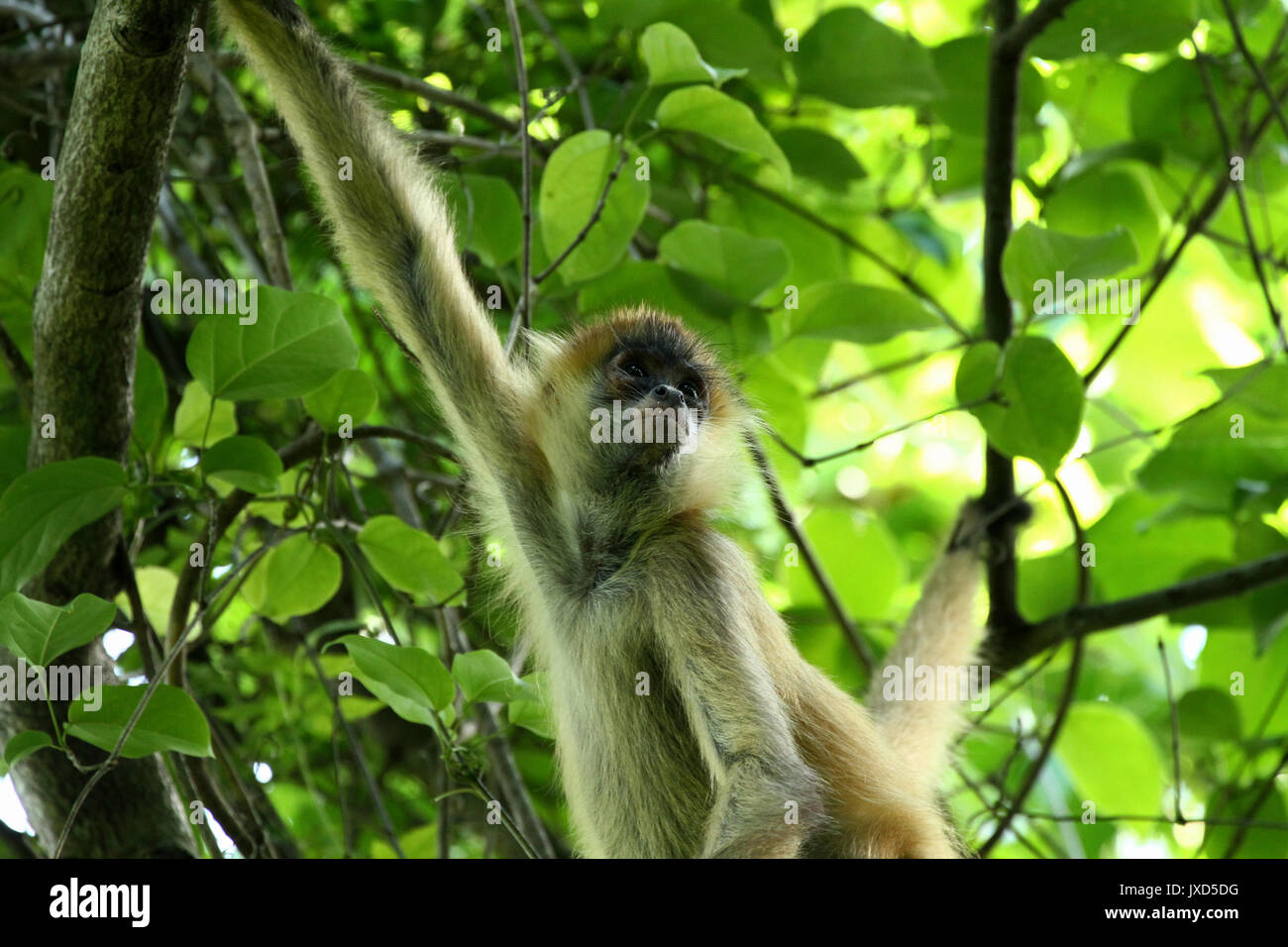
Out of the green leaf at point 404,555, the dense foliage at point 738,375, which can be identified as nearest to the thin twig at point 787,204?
the dense foliage at point 738,375

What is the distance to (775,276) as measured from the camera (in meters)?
3.70

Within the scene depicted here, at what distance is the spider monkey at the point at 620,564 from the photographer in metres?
3.11

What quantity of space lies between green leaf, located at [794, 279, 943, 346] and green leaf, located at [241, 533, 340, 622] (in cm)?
162

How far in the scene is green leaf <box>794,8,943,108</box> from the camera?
12.7 feet

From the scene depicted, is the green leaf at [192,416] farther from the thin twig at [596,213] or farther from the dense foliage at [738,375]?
the thin twig at [596,213]

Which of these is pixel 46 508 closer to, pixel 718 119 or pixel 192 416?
pixel 192 416

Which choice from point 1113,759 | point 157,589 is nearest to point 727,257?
point 157,589

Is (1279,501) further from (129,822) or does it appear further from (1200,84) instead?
(129,822)

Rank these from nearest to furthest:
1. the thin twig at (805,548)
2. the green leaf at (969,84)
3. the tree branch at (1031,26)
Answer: the tree branch at (1031,26) < the thin twig at (805,548) < the green leaf at (969,84)

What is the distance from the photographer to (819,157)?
435 centimetres

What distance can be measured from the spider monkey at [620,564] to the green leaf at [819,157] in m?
0.90

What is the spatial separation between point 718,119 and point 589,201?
0.45 m
